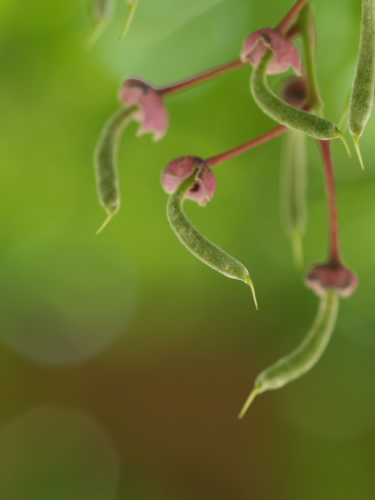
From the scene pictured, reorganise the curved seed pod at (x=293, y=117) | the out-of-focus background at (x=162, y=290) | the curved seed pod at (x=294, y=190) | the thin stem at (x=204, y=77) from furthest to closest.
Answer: the out-of-focus background at (x=162, y=290)
the curved seed pod at (x=294, y=190)
the thin stem at (x=204, y=77)
the curved seed pod at (x=293, y=117)

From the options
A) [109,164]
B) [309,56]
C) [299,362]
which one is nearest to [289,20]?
[309,56]

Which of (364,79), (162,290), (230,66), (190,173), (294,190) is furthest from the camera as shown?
(162,290)

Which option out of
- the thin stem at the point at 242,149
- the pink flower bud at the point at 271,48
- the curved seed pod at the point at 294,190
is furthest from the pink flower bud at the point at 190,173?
the curved seed pod at the point at 294,190

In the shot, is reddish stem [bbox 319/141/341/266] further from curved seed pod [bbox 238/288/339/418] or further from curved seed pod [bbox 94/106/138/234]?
curved seed pod [bbox 94/106/138/234]

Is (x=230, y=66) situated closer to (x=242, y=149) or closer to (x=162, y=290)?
(x=242, y=149)

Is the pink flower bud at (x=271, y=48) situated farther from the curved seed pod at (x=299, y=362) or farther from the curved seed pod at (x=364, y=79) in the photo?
the curved seed pod at (x=299, y=362)

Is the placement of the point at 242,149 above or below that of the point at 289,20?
below
